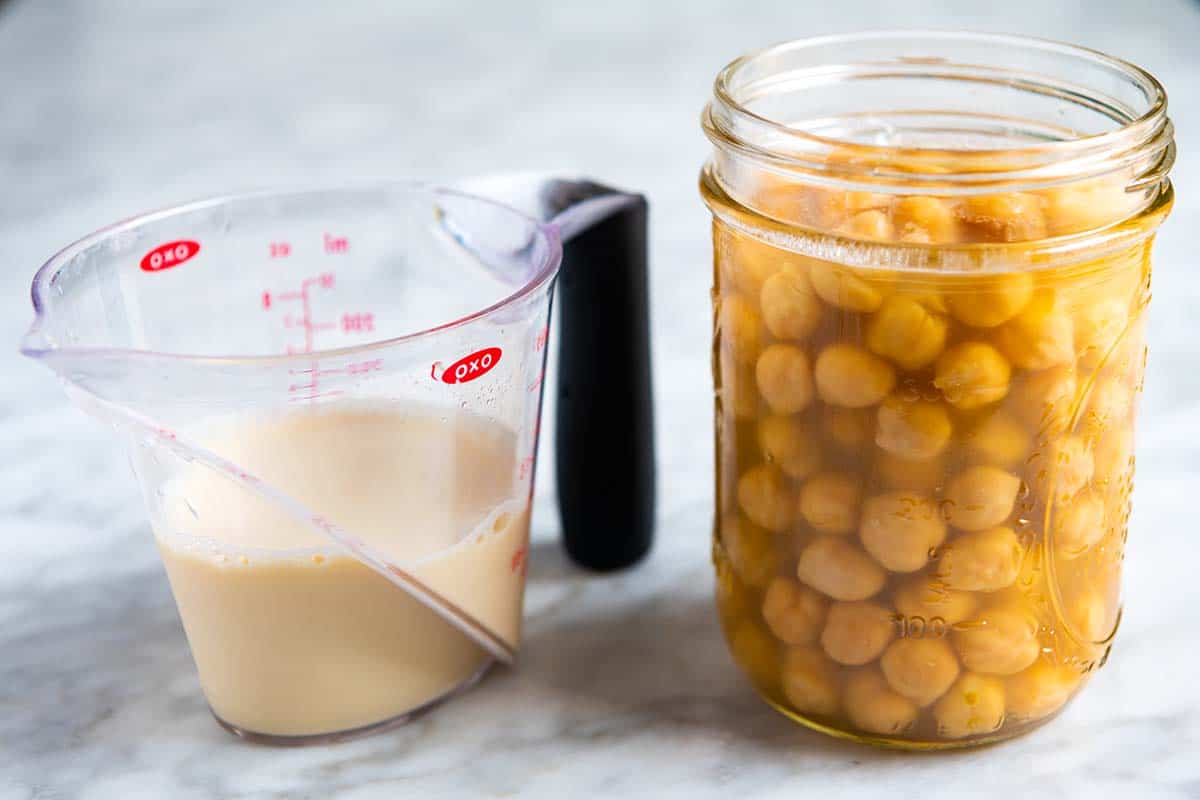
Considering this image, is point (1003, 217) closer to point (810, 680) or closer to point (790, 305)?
point (790, 305)

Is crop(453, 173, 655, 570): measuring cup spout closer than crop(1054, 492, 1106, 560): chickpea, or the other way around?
crop(1054, 492, 1106, 560): chickpea

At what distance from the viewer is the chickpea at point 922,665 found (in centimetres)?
63

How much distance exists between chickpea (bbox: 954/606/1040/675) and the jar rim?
0.20 meters

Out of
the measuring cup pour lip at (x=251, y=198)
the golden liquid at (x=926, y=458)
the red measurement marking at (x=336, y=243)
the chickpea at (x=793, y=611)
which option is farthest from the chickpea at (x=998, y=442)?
the red measurement marking at (x=336, y=243)

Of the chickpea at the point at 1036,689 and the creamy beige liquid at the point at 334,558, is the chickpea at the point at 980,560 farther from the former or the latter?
the creamy beige liquid at the point at 334,558

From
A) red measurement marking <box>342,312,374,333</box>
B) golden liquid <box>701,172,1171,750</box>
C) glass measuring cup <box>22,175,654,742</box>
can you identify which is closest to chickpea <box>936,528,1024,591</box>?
golden liquid <box>701,172,1171,750</box>

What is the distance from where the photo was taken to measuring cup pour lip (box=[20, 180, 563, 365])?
57 centimetres

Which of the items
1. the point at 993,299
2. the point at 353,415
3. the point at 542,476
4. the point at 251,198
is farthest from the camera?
the point at 542,476

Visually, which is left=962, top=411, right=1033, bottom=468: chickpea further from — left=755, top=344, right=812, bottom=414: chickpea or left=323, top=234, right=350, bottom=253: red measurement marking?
left=323, top=234, right=350, bottom=253: red measurement marking

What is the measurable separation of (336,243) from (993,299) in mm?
409

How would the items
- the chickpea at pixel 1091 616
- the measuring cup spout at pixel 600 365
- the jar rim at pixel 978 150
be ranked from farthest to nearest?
the measuring cup spout at pixel 600 365
the chickpea at pixel 1091 616
the jar rim at pixel 978 150

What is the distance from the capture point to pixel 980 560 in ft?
2.01

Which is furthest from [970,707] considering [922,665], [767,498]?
[767,498]

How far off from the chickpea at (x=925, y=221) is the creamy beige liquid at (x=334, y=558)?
231mm
